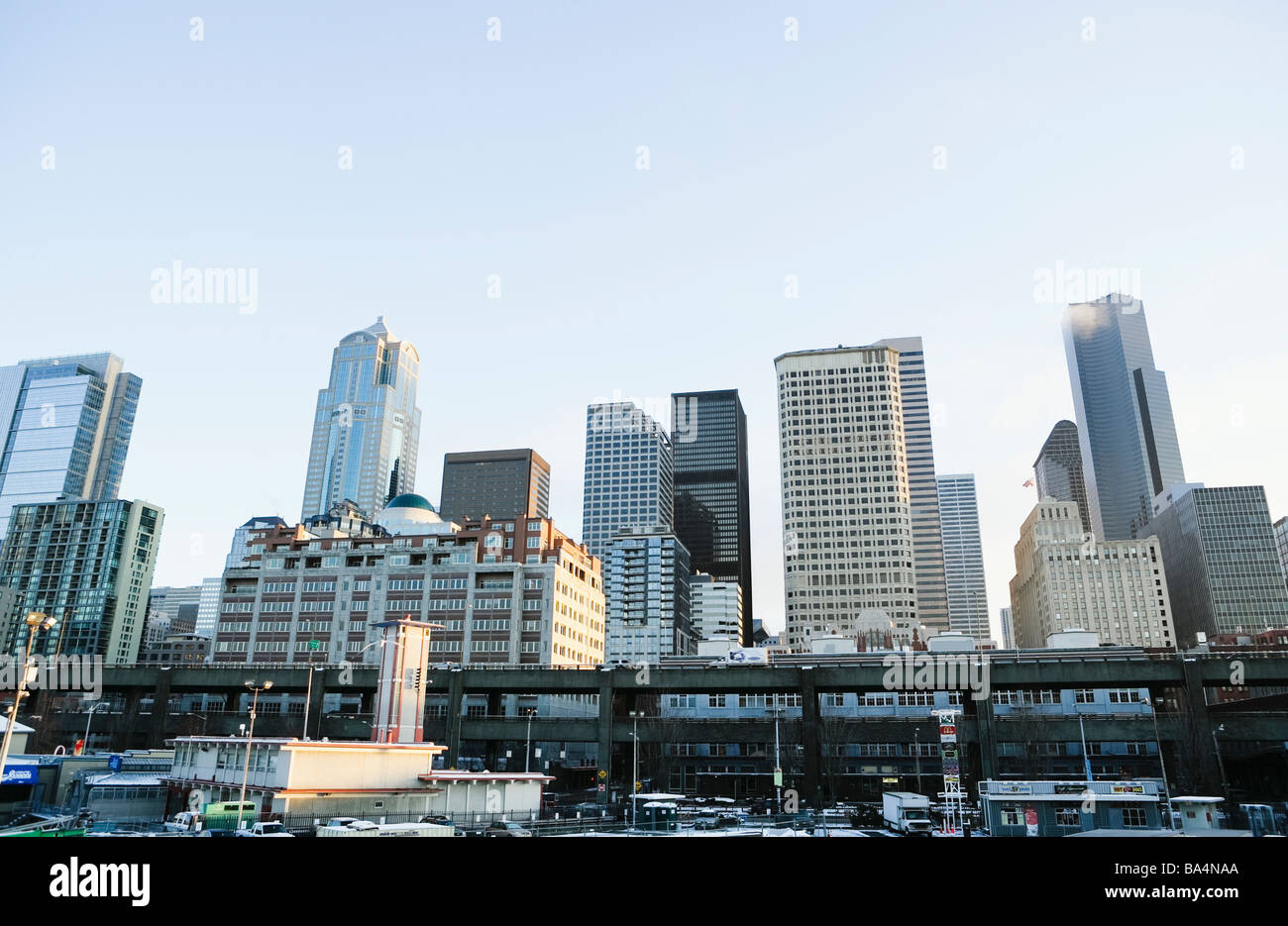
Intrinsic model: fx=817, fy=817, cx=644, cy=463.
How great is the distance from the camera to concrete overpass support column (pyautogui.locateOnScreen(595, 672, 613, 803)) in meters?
83.4

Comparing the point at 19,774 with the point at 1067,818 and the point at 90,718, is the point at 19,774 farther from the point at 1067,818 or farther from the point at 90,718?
the point at 1067,818

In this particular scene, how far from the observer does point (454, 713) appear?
8731cm

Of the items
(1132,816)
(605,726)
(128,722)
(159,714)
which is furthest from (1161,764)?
(128,722)

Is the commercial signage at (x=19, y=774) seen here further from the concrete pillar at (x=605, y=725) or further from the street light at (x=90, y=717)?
the street light at (x=90, y=717)

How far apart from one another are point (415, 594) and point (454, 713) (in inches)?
2300

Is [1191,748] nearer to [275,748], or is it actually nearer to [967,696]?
[967,696]

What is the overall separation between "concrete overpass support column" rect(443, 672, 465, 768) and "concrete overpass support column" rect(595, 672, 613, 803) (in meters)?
15.2

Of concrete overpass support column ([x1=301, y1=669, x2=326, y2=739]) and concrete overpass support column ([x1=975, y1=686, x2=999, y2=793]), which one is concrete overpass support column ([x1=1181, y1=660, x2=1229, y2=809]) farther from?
concrete overpass support column ([x1=301, y1=669, x2=326, y2=739])

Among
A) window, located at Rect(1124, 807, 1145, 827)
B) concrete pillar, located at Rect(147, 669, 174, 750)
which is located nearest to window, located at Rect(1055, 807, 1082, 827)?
window, located at Rect(1124, 807, 1145, 827)

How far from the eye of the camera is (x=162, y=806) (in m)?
57.4

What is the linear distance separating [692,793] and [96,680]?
73.3 meters

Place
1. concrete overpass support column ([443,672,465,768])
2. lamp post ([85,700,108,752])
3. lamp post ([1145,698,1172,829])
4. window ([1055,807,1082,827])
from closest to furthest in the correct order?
1. window ([1055,807,1082,827])
2. lamp post ([1145,698,1172,829])
3. concrete overpass support column ([443,672,465,768])
4. lamp post ([85,700,108,752])

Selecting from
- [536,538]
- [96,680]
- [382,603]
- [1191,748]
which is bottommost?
[1191,748]
